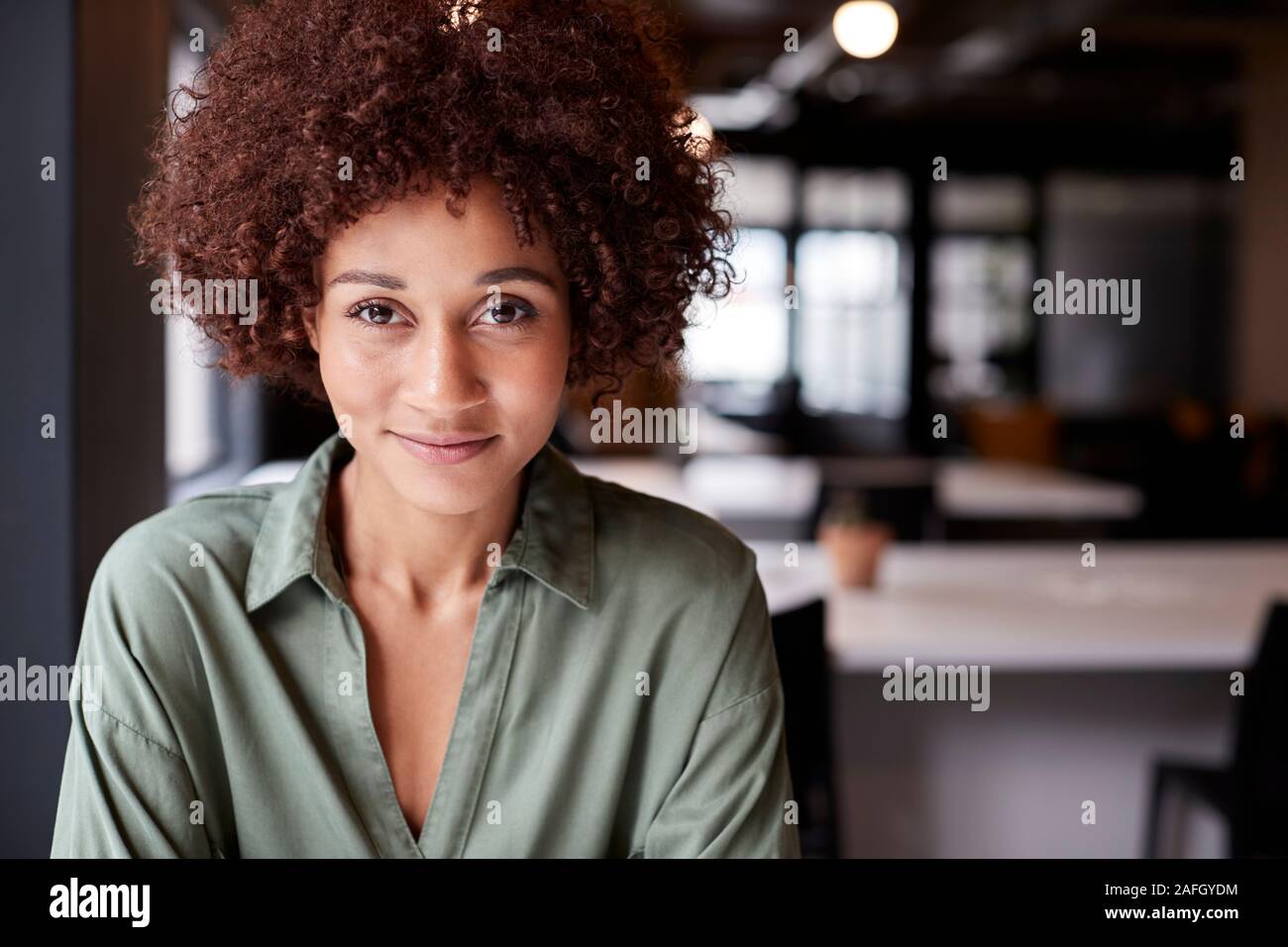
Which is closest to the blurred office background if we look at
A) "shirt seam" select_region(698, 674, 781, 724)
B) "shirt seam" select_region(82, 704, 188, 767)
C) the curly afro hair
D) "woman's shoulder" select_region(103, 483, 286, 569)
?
the curly afro hair

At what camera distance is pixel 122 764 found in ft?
3.69

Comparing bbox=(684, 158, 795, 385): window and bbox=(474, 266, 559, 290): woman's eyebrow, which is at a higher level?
bbox=(684, 158, 795, 385): window

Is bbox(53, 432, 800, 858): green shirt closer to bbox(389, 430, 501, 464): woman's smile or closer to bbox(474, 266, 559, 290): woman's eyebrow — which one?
bbox(389, 430, 501, 464): woman's smile

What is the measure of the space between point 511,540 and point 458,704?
6.9 inches

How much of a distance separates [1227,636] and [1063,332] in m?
8.52

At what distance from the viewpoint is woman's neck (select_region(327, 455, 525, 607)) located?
1.26 meters

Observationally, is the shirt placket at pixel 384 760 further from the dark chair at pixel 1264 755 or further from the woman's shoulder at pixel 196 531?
the dark chair at pixel 1264 755

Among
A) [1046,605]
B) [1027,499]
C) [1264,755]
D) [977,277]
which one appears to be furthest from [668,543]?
[977,277]

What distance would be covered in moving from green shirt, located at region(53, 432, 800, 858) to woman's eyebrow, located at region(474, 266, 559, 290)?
0.27 metres

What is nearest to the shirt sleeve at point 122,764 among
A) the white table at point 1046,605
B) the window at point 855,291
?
the white table at point 1046,605

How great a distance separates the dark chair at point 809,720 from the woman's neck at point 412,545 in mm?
761

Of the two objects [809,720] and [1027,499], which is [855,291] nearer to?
[1027,499]

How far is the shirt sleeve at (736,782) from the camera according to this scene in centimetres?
122
